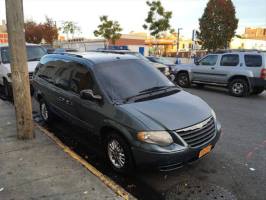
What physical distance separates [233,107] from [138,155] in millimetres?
6137

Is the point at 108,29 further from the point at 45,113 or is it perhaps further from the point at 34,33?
the point at 45,113

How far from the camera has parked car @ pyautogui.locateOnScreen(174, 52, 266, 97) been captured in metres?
A: 10.4

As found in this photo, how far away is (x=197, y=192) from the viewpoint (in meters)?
3.70

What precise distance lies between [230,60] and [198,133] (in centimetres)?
833

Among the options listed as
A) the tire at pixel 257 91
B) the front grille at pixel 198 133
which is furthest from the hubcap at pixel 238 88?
the front grille at pixel 198 133

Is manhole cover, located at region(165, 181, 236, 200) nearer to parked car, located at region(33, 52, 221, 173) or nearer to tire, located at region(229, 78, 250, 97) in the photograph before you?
parked car, located at region(33, 52, 221, 173)

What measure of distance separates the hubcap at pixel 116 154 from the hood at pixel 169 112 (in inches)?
22.9

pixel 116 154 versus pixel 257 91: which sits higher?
pixel 116 154

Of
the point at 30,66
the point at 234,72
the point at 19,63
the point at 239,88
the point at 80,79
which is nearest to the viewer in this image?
the point at 19,63

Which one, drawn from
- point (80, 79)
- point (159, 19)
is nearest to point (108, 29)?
point (159, 19)

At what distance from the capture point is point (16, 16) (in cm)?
466

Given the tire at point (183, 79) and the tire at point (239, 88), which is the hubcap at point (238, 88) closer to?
the tire at point (239, 88)

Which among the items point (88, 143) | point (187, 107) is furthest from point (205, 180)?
point (88, 143)

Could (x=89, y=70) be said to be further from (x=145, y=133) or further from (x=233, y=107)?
(x=233, y=107)
